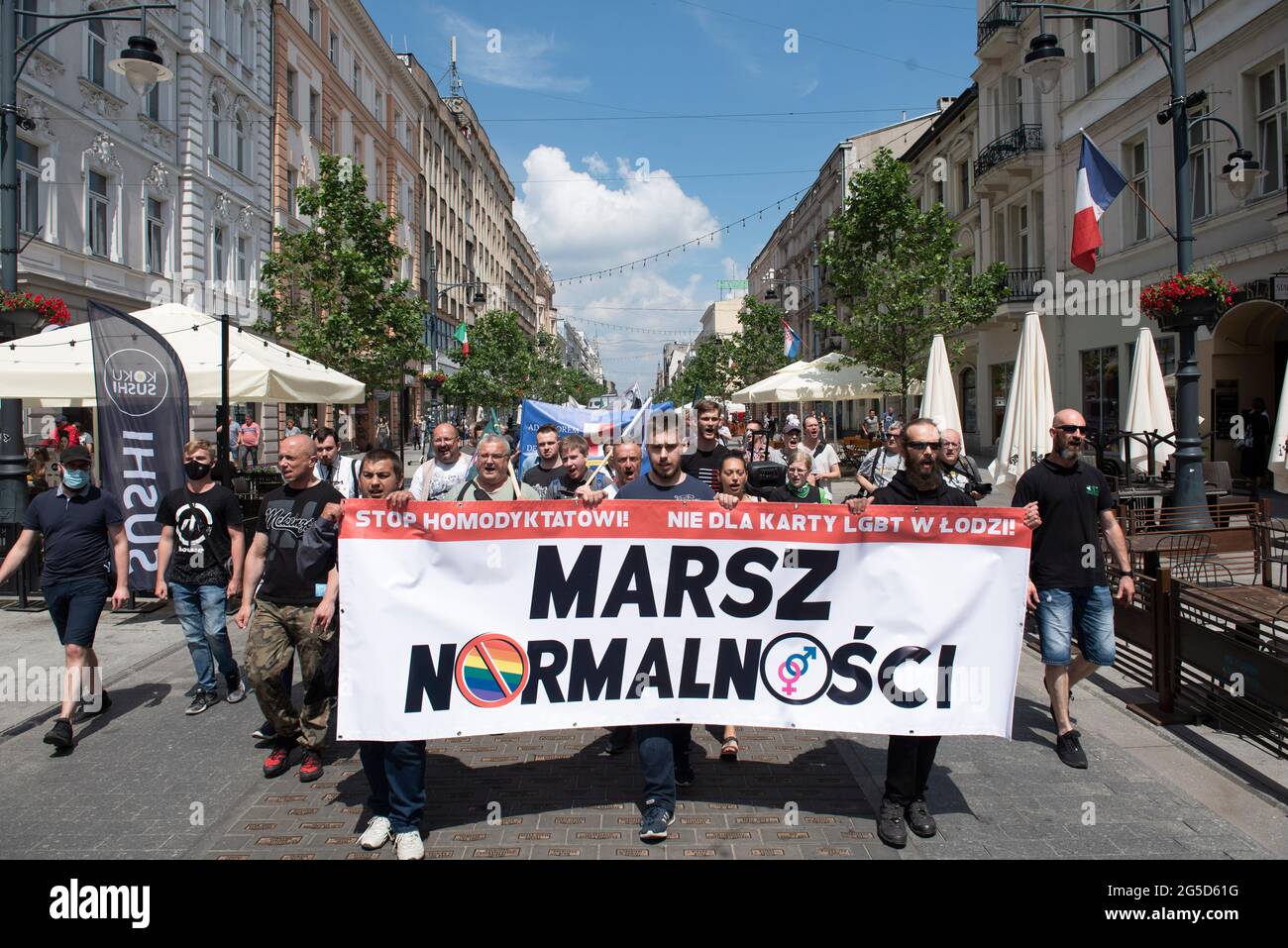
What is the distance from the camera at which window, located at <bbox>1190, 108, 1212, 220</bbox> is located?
1841 cm

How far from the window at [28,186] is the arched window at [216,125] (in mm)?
8229

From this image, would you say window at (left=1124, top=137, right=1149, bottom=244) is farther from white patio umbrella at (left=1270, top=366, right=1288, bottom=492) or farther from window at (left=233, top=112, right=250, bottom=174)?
window at (left=233, top=112, right=250, bottom=174)

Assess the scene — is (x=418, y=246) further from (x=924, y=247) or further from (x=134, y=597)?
(x=134, y=597)

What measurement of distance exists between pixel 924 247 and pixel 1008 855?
23.1m

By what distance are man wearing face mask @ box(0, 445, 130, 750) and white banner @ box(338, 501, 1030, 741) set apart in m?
2.70

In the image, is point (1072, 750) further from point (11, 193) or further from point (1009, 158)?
point (1009, 158)

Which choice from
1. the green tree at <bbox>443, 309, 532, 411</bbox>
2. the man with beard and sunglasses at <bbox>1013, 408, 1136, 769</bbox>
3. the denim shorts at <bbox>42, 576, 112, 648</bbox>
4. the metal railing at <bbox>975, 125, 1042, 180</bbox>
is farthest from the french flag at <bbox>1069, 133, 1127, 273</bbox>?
the green tree at <bbox>443, 309, 532, 411</bbox>

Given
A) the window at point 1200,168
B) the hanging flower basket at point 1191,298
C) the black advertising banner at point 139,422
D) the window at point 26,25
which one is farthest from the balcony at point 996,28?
the black advertising banner at point 139,422

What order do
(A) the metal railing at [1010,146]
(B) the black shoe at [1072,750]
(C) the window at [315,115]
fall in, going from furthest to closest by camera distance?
(C) the window at [315,115], (A) the metal railing at [1010,146], (B) the black shoe at [1072,750]

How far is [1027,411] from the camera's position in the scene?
12.0m

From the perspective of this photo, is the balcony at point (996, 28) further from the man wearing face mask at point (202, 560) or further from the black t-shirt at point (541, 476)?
the man wearing face mask at point (202, 560)

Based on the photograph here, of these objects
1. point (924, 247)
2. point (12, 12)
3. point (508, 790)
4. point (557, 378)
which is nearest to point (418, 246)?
point (557, 378)

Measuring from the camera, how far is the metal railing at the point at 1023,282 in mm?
27781
